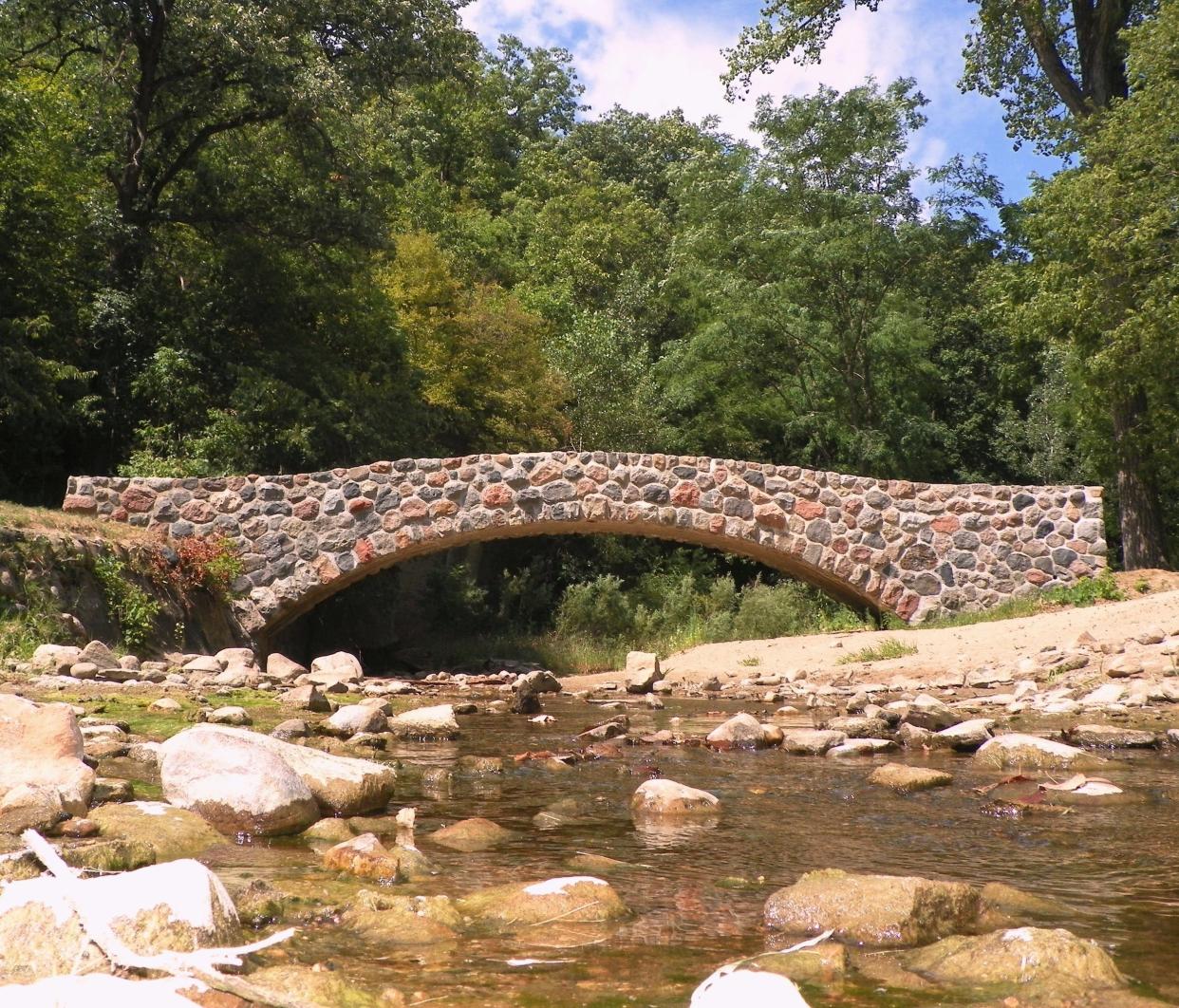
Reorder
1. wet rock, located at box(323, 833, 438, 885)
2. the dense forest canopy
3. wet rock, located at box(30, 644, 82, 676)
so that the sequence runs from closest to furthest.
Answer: wet rock, located at box(323, 833, 438, 885), wet rock, located at box(30, 644, 82, 676), the dense forest canopy

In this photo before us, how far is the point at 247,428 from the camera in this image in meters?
14.1

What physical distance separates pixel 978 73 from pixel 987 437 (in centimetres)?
649

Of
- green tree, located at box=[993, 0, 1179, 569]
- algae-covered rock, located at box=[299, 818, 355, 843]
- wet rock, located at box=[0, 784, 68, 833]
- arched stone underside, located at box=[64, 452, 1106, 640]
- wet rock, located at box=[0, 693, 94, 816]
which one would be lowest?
algae-covered rock, located at box=[299, 818, 355, 843]

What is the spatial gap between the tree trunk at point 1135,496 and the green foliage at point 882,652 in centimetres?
565

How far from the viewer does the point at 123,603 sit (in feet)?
32.7

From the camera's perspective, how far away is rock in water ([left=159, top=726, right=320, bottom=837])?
146 inches

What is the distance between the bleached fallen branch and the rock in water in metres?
1.33

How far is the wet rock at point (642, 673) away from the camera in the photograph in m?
10.7

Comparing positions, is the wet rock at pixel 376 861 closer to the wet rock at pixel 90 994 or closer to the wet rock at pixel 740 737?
the wet rock at pixel 90 994

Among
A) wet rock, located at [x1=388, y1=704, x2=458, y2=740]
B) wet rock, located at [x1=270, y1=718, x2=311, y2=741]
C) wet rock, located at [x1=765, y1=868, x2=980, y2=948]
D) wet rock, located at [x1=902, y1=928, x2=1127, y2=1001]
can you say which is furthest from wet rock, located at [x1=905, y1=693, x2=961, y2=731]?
wet rock, located at [x1=902, y1=928, x2=1127, y2=1001]

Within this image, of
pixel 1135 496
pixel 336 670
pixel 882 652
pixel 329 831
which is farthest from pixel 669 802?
Result: pixel 1135 496

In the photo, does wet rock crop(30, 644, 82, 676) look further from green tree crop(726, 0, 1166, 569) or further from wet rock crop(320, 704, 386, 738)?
green tree crop(726, 0, 1166, 569)

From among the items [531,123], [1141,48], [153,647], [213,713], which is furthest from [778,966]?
[531,123]

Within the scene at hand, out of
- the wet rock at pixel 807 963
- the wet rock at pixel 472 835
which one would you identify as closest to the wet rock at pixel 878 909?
the wet rock at pixel 807 963
